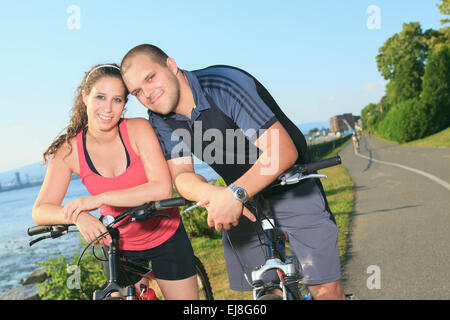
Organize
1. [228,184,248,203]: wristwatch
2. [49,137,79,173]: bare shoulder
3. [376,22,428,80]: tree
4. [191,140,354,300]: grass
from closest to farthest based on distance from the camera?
[228,184,248,203]: wristwatch
[49,137,79,173]: bare shoulder
[191,140,354,300]: grass
[376,22,428,80]: tree

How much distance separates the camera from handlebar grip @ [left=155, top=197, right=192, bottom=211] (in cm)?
202

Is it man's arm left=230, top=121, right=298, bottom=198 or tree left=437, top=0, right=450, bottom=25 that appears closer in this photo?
man's arm left=230, top=121, right=298, bottom=198

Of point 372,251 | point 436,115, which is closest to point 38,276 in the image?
point 372,251

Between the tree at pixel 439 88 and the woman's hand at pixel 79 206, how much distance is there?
44.0 metres

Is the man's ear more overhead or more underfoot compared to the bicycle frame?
more overhead

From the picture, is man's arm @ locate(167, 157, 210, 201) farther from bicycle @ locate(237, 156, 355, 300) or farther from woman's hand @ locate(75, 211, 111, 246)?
woman's hand @ locate(75, 211, 111, 246)

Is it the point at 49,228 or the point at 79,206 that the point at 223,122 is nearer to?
the point at 79,206

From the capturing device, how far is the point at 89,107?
228cm

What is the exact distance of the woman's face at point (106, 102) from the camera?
2.24m

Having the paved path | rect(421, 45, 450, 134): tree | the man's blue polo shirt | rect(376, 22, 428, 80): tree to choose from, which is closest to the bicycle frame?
the man's blue polo shirt

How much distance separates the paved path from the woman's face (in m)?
3.73

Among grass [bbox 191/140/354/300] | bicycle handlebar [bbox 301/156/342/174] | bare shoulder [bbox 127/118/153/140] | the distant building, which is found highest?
the distant building

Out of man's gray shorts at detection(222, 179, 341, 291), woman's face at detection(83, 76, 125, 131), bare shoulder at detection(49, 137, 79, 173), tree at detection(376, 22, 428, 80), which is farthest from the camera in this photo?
tree at detection(376, 22, 428, 80)
